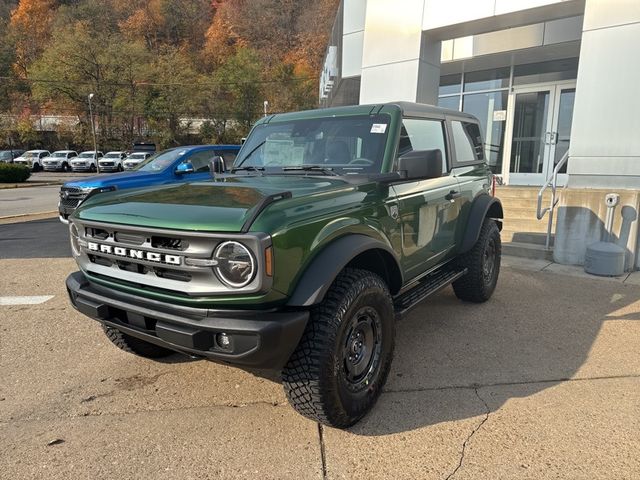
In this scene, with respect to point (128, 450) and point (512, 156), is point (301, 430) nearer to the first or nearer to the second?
point (128, 450)

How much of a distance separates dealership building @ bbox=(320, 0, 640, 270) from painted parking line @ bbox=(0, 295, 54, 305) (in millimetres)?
6696

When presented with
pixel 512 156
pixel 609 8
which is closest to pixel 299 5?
pixel 512 156

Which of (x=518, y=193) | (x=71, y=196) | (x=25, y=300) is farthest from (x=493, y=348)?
(x=71, y=196)

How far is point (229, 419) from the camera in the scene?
285 cm

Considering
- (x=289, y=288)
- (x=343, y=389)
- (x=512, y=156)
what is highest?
(x=512, y=156)

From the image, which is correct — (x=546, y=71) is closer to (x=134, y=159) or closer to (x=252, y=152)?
(x=252, y=152)

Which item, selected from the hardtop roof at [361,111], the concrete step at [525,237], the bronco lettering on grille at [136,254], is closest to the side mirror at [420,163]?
the hardtop roof at [361,111]

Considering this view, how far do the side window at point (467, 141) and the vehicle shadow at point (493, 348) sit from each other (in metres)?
1.56

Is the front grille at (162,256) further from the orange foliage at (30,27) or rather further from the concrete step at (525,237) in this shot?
the orange foliage at (30,27)

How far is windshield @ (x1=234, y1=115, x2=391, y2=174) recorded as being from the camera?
3.42 metres

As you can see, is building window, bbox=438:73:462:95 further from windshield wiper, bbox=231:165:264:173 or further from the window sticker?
windshield wiper, bbox=231:165:264:173

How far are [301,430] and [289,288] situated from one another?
95 cm

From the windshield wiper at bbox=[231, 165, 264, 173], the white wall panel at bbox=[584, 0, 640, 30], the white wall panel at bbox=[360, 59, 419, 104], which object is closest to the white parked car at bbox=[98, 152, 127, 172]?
the white wall panel at bbox=[360, 59, 419, 104]

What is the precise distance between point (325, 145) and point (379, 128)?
1.42 feet
